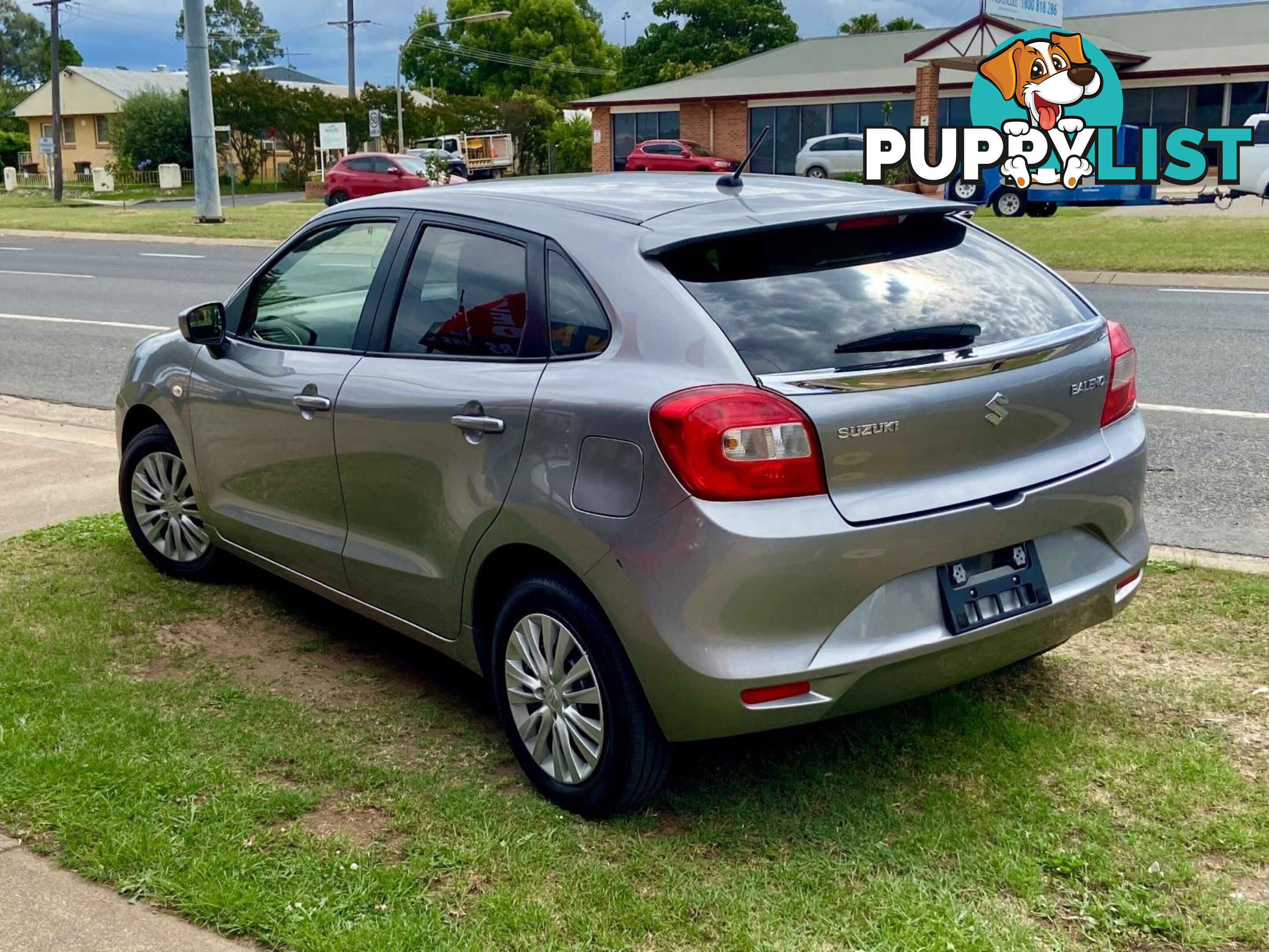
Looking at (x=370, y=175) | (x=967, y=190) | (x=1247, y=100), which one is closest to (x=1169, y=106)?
(x=1247, y=100)

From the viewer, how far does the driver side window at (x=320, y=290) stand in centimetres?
455

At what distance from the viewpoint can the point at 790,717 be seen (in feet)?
10.7

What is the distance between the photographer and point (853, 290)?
356 cm

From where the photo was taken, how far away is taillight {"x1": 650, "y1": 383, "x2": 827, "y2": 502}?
318cm

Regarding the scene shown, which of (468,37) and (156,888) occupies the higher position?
(468,37)

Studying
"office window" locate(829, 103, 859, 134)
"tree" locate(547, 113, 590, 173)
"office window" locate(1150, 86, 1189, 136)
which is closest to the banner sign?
"office window" locate(1150, 86, 1189, 136)

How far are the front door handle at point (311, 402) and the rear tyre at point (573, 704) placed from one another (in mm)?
1077

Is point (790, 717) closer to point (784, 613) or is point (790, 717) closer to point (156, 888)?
point (784, 613)

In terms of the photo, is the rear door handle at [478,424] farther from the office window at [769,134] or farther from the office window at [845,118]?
the office window at [769,134]

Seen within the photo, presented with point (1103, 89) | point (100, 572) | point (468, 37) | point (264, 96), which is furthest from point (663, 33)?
point (100, 572)

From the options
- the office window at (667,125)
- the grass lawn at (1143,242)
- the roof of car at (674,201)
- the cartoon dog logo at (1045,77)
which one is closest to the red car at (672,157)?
the office window at (667,125)

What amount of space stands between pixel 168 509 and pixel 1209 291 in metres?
13.1

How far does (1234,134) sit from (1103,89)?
4.44m

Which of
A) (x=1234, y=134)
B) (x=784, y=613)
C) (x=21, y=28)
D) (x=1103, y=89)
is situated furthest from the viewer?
(x=21, y=28)
